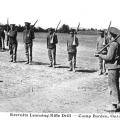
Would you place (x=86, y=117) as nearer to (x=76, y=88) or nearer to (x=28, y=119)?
(x=28, y=119)

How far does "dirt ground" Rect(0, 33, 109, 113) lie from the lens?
816 centimetres

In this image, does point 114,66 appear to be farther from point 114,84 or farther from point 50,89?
point 50,89

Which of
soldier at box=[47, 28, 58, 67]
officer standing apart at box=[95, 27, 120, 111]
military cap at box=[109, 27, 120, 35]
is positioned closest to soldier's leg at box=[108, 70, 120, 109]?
officer standing apart at box=[95, 27, 120, 111]

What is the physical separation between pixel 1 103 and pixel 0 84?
2174 millimetres

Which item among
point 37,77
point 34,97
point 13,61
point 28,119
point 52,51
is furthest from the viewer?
point 13,61

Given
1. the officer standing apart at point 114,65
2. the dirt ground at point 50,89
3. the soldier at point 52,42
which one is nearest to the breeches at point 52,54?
the soldier at point 52,42

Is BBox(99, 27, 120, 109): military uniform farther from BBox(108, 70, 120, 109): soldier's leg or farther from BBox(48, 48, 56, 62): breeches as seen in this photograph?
BBox(48, 48, 56, 62): breeches

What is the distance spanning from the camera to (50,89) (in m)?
10.1

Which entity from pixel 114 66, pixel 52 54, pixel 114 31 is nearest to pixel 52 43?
pixel 52 54

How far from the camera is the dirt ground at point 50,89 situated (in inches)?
321

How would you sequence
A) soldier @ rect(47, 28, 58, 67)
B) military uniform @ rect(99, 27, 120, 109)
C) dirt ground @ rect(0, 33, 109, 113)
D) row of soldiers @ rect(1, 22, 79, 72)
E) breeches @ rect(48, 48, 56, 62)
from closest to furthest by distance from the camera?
military uniform @ rect(99, 27, 120, 109)
dirt ground @ rect(0, 33, 109, 113)
row of soldiers @ rect(1, 22, 79, 72)
soldier @ rect(47, 28, 58, 67)
breeches @ rect(48, 48, 56, 62)

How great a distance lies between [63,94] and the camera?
9445mm

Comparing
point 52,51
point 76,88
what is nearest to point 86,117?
point 76,88

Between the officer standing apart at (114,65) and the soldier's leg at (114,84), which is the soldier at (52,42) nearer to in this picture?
the officer standing apart at (114,65)
